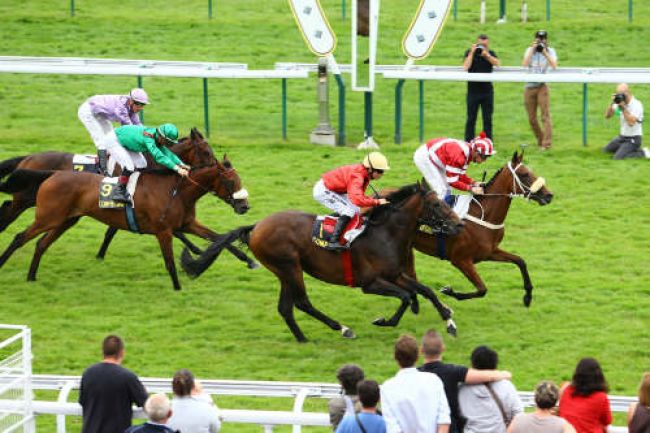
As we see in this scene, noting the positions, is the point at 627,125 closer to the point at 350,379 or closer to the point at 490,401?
the point at 490,401

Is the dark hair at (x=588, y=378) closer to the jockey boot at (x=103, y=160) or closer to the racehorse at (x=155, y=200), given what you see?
the racehorse at (x=155, y=200)

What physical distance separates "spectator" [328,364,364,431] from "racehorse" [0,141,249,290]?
5249 millimetres

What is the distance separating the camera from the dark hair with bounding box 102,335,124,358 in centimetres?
758

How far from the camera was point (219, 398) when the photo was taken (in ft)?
33.2

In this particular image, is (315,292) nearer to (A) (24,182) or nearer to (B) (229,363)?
(B) (229,363)

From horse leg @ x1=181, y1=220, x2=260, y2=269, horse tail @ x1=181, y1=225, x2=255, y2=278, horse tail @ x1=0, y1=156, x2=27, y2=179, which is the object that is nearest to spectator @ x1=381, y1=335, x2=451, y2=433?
horse tail @ x1=181, y1=225, x2=255, y2=278

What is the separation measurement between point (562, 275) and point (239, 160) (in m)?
4.77

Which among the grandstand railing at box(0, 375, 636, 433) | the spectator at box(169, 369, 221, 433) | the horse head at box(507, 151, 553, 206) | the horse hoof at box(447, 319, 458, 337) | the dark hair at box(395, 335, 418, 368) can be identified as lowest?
the horse hoof at box(447, 319, 458, 337)

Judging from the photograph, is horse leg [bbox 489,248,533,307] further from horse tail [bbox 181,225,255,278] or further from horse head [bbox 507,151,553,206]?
horse tail [bbox 181,225,255,278]

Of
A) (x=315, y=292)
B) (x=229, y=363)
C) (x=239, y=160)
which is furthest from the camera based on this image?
(x=239, y=160)

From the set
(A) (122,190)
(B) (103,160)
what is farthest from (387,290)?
(B) (103,160)

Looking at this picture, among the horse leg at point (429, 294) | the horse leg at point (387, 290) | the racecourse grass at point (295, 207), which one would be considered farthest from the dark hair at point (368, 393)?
the horse leg at point (429, 294)

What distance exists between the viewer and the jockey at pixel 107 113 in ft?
43.1

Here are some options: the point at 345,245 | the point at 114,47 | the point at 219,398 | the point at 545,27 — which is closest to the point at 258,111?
the point at 114,47
